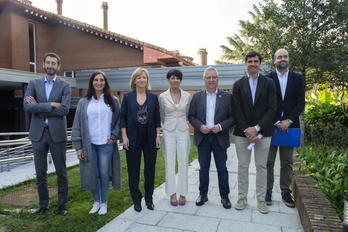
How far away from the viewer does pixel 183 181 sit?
4023mm

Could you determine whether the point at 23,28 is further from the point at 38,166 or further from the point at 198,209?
the point at 198,209

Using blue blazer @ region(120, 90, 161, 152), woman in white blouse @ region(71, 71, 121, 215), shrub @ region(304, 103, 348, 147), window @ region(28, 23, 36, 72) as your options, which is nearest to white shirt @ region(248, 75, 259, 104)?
blue blazer @ region(120, 90, 161, 152)

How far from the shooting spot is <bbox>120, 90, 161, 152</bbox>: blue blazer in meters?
3.73

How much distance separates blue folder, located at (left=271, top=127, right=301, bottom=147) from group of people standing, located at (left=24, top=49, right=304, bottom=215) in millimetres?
84

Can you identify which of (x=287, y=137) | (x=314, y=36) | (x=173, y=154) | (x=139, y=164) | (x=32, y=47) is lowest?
(x=139, y=164)

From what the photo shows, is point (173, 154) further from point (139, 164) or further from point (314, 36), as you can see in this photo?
point (314, 36)

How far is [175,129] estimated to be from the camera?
155 inches

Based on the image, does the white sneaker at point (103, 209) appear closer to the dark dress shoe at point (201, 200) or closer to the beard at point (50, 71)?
the dark dress shoe at point (201, 200)

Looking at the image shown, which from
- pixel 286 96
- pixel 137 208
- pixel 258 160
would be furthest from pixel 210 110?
pixel 137 208

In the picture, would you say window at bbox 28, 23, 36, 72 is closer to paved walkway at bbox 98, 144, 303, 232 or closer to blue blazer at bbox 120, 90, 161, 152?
blue blazer at bbox 120, 90, 161, 152

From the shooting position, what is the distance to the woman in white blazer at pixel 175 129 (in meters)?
3.90

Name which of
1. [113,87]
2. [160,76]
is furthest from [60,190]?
[113,87]

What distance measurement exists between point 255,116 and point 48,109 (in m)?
2.65

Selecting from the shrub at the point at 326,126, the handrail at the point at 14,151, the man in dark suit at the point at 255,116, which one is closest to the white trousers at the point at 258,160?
the man in dark suit at the point at 255,116
